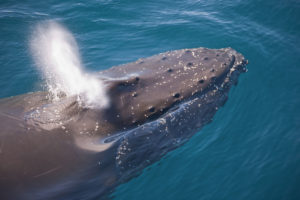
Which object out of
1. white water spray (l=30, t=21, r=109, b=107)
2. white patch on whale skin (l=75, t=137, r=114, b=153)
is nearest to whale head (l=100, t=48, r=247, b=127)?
white patch on whale skin (l=75, t=137, r=114, b=153)

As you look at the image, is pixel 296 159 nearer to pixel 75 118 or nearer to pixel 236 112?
pixel 236 112

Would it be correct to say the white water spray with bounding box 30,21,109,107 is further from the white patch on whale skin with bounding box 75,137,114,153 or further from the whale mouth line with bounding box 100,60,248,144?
the whale mouth line with bounding box 100,60,248,144

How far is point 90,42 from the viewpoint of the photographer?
39.5 ft

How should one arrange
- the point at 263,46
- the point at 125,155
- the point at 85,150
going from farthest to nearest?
the point at 263,46 < the point at 125,155 < the point at 85,150

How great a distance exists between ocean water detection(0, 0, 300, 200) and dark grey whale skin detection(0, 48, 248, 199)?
0.96 m

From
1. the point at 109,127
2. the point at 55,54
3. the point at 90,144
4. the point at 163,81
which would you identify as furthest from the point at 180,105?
the point at 55,54

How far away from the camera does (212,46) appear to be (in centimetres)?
1119

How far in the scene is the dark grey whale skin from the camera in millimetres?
4734

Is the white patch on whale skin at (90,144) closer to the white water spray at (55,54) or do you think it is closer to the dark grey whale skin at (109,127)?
the dark grey whale skin at (109,127)

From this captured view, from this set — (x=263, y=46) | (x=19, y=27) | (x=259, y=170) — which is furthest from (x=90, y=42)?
(x=259, y=170)

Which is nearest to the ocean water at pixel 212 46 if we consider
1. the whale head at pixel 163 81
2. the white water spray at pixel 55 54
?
the white water spray at pixel 55 54

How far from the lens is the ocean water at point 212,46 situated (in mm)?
6770

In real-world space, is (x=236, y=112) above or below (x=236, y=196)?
above

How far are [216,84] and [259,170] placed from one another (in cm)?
282
